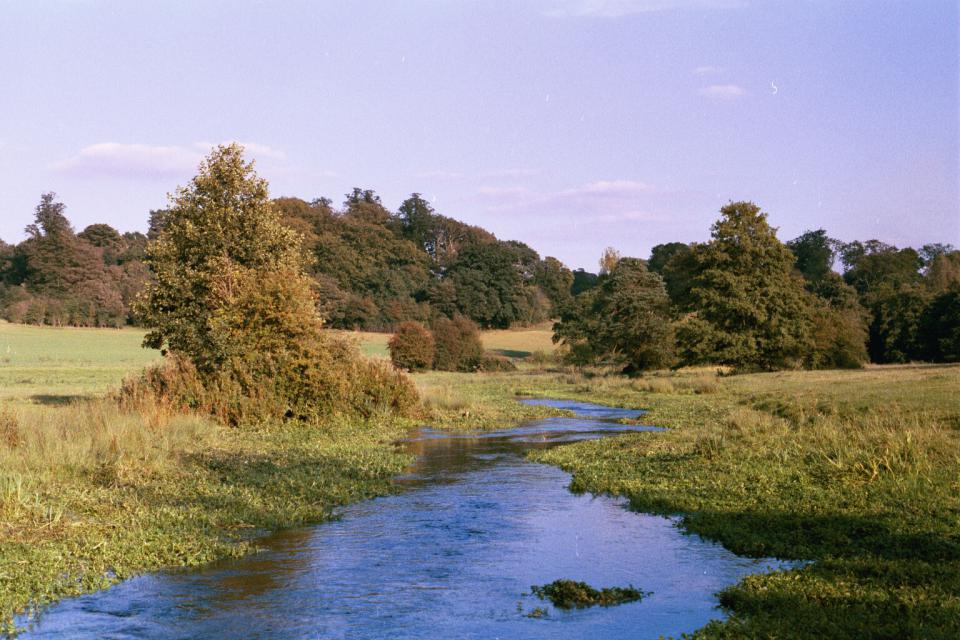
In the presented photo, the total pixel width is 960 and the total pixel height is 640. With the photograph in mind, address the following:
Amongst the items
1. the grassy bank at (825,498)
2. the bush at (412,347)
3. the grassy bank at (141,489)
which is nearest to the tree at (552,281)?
the bush at (412,347)

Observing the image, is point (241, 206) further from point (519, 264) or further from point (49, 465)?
point (519, 264)

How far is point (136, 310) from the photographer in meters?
26.9

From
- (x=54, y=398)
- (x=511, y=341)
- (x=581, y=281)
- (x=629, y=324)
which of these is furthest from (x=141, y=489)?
(x=581, y=281)

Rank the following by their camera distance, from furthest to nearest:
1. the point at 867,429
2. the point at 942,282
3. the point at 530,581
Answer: the point at 942,282
the point at 867,429
the point at 530,581

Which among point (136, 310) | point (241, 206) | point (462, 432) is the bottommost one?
point (462, 432)

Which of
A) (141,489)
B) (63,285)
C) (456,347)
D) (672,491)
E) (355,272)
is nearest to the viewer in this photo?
(141,489)

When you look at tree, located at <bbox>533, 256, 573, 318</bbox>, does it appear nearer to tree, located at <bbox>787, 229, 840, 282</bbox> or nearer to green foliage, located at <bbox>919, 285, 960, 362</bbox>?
tree, located at <bbox>787, 229, 840, 282</bbox>

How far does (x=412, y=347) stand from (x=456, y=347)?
5.81 meters

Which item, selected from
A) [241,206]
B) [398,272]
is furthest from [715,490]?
[398,272]

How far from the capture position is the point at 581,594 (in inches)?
360

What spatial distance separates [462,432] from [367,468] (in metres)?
8.89

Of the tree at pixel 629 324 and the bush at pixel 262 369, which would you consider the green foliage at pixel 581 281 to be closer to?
the tree at pixel 629 324

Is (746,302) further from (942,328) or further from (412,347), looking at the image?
(412,347)

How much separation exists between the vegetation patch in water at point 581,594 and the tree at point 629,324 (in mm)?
46473
